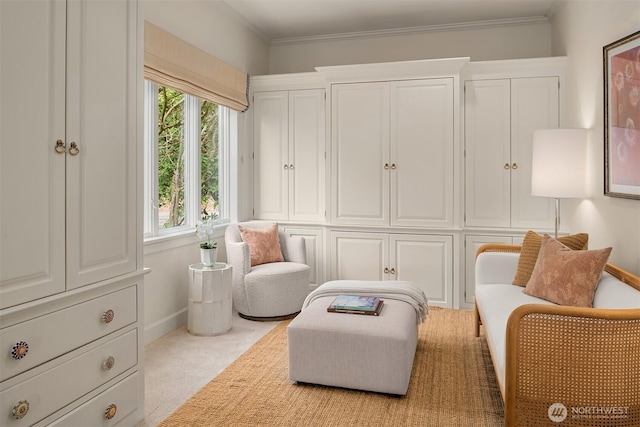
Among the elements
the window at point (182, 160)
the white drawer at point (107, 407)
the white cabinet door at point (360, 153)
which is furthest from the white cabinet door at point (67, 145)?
the white cabinet door at point (360, 153)

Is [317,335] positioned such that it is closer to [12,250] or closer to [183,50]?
[12,250]

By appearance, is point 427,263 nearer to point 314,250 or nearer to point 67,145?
point 314,250

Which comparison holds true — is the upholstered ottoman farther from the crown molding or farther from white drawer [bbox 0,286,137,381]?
the crown molding

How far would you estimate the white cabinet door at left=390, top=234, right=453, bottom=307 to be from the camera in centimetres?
429

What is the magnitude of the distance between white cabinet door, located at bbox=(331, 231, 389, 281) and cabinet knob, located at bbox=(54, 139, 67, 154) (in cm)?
304

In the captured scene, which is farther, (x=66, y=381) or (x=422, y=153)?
(x=422, y=153)

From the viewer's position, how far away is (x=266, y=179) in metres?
4.86

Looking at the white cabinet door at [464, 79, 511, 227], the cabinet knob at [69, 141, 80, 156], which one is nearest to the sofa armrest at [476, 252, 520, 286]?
the white cabinet door at [464, 79, 511, 227]

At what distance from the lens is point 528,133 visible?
4.18 metres

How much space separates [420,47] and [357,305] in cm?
320

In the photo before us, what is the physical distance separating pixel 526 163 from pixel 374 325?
2.48 m

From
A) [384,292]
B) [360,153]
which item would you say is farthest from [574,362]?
[360,153]

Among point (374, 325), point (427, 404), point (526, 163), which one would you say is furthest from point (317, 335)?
point (526, 163)

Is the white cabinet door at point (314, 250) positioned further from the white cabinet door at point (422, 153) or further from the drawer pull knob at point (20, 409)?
the drawer pull knob at point (20, 409)
